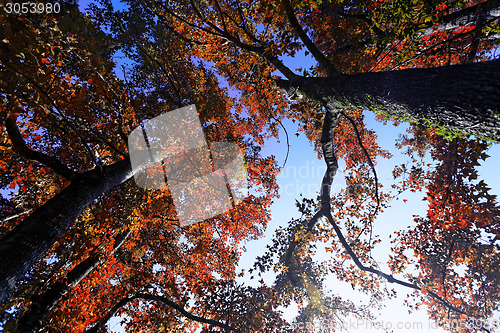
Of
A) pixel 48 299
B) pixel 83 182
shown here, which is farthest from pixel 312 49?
pixel 48 299

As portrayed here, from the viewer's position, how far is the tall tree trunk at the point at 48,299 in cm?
423

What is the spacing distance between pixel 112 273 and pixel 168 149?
6830 millimetres

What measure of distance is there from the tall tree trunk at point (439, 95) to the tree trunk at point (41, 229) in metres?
6.06

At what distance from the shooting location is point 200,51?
9023 millimetres

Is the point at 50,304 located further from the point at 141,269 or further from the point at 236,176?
the point at 236,176

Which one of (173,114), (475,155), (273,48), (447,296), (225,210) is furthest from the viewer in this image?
(225,210)

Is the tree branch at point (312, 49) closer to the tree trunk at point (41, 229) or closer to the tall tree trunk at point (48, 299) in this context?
the tree trunk at point (41, 229)

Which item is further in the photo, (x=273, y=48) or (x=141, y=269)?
(x=141, y=269)

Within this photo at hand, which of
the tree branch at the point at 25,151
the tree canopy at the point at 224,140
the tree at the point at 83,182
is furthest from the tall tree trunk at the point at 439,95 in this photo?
the tree branch at the point at 25,151

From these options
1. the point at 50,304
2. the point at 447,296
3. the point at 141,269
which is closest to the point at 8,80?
the point at 50,304

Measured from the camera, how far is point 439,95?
9.00 feet

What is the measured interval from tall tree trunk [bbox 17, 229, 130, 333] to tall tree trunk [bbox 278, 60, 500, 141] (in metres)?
8.96

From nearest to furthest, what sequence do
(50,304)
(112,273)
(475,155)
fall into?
(50,304), (475,155), (112,273)

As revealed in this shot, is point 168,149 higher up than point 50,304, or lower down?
higher up
